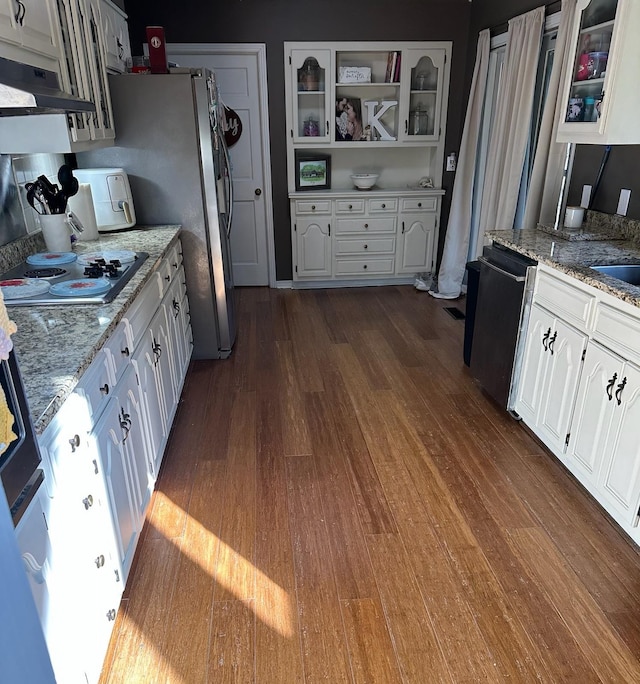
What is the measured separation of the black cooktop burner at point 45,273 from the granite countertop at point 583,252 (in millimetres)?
2121

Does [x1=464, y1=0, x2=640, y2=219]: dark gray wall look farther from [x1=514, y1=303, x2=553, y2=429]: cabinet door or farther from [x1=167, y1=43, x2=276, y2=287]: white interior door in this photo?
[x1=167, y1=43, x2=276, y2=287]: white interior door

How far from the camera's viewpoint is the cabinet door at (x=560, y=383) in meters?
2.20

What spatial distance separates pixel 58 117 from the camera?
2182 millimetres

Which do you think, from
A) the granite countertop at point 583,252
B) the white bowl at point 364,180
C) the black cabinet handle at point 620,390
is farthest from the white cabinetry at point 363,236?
the black cabinet handle at point 620,390

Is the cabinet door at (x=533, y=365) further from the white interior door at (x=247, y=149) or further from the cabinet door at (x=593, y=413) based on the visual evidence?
the white interior door at (x=247, y=149)

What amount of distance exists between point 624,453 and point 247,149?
156 inches

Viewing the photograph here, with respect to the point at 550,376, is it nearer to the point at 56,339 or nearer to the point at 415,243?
the point at 56,339

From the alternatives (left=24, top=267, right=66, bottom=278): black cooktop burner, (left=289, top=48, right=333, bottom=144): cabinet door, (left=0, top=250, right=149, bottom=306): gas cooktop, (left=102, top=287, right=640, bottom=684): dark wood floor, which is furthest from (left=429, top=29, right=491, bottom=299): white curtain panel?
(left=24, top=267, right=66, bottom=278): black cooktop burner

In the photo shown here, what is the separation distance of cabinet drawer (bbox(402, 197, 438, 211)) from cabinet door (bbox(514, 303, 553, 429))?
2559mm

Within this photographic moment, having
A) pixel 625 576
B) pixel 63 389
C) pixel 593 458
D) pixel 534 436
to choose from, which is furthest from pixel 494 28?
pixel 63 389

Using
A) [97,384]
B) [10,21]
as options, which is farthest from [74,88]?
[97,384]

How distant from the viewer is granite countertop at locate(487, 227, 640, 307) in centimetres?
196

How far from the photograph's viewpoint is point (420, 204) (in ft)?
15.9

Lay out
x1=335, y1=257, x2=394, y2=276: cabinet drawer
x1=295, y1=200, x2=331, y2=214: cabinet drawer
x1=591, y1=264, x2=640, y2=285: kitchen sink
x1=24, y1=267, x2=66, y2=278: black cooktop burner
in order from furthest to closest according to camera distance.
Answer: x1=335, y1=257, x2=394, y2=276: cabinet drawer, x1=295, y1=200, x2=331, y2=214: cabinet drawer, x1=591, y1=264, x2=640, y2=285: kitchen sink, x1=24, y1=267, x2=66, y2=278: black cooktop burner
